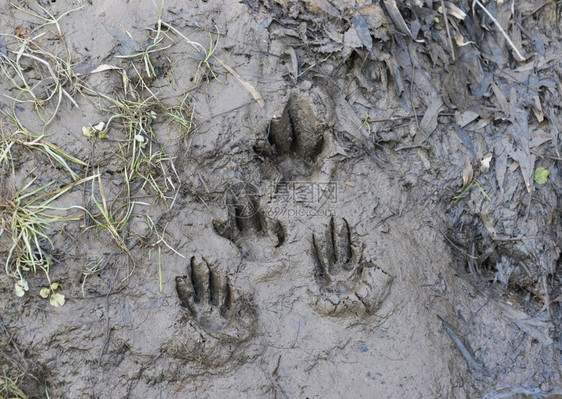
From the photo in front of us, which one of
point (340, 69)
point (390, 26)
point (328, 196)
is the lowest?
point (328, 196)

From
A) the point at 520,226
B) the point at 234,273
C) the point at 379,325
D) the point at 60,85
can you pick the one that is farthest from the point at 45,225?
the point at 520,226

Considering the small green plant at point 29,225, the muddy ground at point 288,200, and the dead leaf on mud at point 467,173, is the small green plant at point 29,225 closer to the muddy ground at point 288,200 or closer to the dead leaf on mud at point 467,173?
the muddy ground at point 288,200

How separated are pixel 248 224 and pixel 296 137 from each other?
553 mm

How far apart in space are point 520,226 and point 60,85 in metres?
2.56

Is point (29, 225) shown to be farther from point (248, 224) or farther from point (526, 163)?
point (526, 163)

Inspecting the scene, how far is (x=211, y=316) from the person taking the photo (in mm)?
2625

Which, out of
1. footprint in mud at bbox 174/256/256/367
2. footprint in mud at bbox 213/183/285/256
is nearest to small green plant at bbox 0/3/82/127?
footprint in mud at bbox 213/183/285/256

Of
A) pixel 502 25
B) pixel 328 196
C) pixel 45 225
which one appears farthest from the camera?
pixel 502 25

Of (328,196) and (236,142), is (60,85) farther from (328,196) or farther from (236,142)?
(328,196)

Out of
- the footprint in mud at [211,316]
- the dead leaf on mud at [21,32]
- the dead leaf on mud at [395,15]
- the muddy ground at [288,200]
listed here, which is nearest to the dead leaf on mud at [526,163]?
the muddy ground at [288,200]

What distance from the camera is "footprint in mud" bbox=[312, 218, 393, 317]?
2.71 m

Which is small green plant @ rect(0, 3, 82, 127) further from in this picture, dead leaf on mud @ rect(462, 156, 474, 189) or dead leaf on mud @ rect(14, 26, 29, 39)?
dead leaf on mud @ rect(462, 156, 474, 189)

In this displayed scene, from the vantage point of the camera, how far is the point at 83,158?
8.54ft

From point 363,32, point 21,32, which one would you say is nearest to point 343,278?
point 363,32
